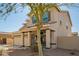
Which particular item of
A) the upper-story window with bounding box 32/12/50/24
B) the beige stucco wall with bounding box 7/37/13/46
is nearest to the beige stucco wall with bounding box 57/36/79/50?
the upper-story window with bounding box 32/12/50/24

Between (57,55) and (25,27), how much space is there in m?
0.69

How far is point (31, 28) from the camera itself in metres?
4.25

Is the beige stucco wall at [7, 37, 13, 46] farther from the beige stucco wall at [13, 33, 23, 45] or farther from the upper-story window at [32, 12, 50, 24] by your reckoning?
the upper-story window at [32, 12, 50, 24]

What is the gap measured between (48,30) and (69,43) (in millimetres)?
404

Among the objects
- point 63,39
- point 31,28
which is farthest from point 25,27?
point 63,39

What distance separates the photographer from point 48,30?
4.27 m

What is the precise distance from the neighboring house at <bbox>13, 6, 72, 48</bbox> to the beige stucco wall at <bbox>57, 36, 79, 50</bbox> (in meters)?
0.07

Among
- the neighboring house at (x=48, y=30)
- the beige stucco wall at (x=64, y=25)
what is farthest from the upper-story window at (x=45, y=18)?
the beige stucco wall at (x=64, y=25)

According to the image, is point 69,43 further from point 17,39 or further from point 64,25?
point 17,39

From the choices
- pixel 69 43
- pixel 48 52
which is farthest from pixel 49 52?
pixel 69 43

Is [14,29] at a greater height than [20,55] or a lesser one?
greater

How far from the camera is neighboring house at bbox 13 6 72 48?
4.24 meters

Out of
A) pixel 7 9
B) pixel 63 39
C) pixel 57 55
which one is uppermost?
pixel 7 9

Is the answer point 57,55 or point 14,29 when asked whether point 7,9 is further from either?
point 57,55
